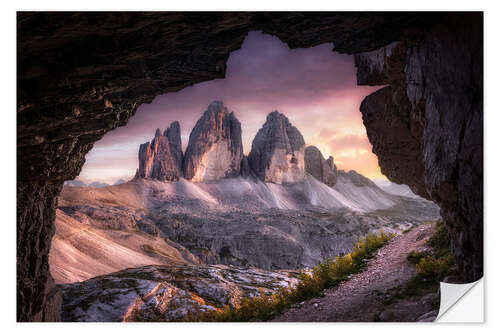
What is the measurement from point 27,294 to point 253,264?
25.1 meters

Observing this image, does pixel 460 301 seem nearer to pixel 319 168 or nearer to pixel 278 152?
pixel 278 152

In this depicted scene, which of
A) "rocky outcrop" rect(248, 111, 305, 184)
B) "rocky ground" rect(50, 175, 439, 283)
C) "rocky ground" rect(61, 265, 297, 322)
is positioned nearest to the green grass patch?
"rocky ground" rect(61, 265, 297, 322)

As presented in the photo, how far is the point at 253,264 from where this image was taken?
93.0ft

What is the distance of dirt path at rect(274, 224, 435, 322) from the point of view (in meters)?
5.40

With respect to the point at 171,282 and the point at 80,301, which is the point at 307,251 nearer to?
the point at 171,282

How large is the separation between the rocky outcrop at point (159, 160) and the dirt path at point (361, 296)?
64.7m

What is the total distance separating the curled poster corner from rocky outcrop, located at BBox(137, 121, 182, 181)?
67021 millimetres

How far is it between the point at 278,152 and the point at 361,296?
7796cm

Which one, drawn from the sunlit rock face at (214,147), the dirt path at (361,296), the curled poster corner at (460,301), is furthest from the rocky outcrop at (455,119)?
the sunlit rock face at (214,147)

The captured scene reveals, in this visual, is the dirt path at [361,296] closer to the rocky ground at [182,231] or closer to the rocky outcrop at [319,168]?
the rocky ground at [182,231]

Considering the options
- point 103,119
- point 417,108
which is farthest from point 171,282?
point 417,108

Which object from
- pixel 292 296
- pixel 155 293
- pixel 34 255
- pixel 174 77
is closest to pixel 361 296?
pixel 292 296

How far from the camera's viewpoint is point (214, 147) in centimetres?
7788

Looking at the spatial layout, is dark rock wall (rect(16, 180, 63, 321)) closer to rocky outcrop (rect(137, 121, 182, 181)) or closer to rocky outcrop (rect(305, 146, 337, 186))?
rocky outcrop (rect(137, 121, 182, 181))
